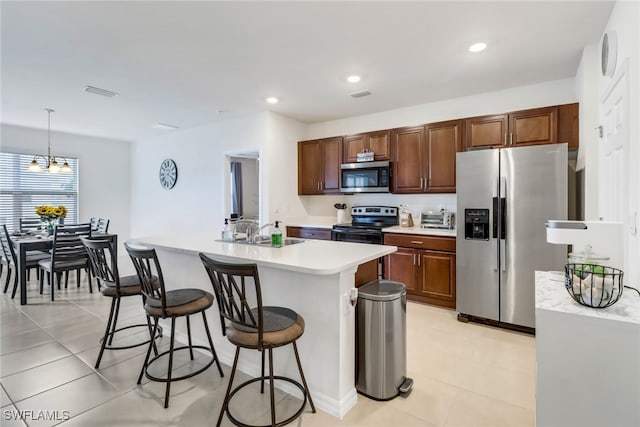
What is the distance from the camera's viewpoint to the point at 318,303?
1.99m

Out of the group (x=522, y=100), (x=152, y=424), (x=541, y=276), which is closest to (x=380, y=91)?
(x=522, y=100)

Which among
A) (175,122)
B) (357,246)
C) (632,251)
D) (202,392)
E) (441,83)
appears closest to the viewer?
(632,251)

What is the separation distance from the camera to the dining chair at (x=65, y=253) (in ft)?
13.2

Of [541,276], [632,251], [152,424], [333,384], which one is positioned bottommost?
[152,424]

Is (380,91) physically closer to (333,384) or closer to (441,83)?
(441,83)

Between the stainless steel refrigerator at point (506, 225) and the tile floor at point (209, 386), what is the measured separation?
0.99ft

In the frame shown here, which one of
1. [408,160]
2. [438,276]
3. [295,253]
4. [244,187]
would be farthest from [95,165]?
[438,276]

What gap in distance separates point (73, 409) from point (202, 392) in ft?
2.43

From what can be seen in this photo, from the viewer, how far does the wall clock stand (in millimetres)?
2139

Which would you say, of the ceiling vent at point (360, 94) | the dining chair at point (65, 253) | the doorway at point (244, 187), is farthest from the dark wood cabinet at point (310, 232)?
the dining chair at point (65, 253)

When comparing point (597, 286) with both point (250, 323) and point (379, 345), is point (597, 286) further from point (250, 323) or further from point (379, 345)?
point (250, 323)

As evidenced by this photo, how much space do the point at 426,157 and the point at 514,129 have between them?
99cm

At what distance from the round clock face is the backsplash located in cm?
266

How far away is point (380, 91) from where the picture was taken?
3.87m
